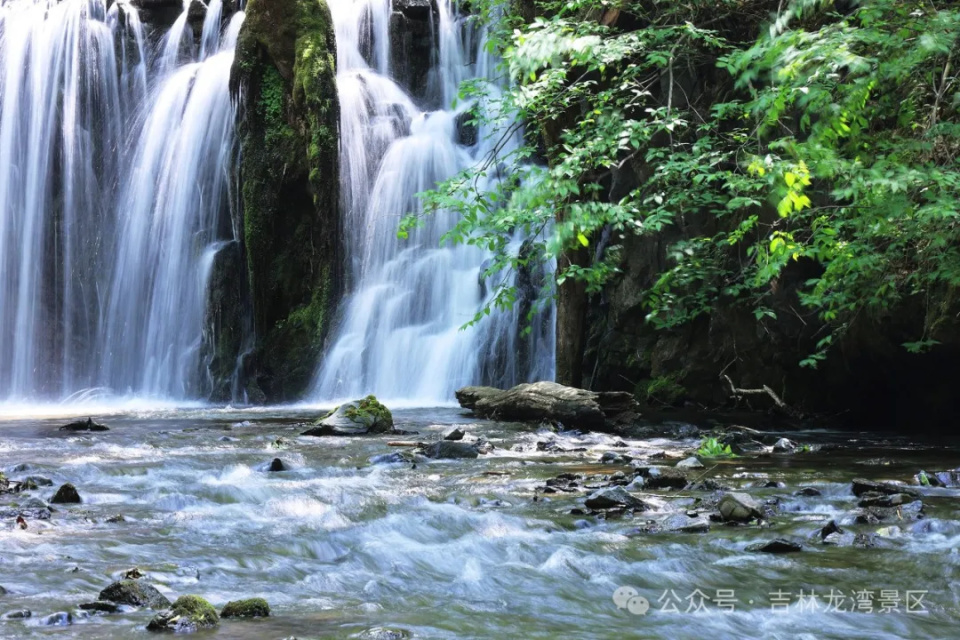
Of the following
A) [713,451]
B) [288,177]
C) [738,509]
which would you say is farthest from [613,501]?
[288,177]

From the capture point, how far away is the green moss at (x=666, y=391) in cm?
1332

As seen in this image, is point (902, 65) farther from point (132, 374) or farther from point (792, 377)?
point (132, 374)

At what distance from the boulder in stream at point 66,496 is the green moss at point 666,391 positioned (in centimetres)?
917

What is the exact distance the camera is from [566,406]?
1078 centimetres

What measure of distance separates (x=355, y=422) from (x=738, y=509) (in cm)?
600

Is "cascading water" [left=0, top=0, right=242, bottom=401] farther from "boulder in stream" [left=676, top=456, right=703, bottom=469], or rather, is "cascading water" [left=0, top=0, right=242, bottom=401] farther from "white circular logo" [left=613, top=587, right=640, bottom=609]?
"white circular logo" [left=613, top=587, right=640, bottom=609]

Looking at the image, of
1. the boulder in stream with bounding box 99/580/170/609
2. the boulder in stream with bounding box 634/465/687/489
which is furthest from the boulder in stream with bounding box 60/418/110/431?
the boulder in stream with bounding box 99/580/170/609

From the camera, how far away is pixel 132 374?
19.1 m

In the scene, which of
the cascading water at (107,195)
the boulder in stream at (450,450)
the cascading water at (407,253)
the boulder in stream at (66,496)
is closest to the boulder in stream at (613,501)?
the boulder in stream at (450,450)

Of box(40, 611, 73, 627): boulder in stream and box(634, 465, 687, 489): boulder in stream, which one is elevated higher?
box(634, 465, 687, 489): boulder in stream

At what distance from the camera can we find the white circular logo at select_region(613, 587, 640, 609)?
155 inches

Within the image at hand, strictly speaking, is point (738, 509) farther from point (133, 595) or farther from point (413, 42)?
point (413, 42)

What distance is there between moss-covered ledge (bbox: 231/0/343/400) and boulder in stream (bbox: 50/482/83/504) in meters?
12.1

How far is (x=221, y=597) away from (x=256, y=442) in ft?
19.0
